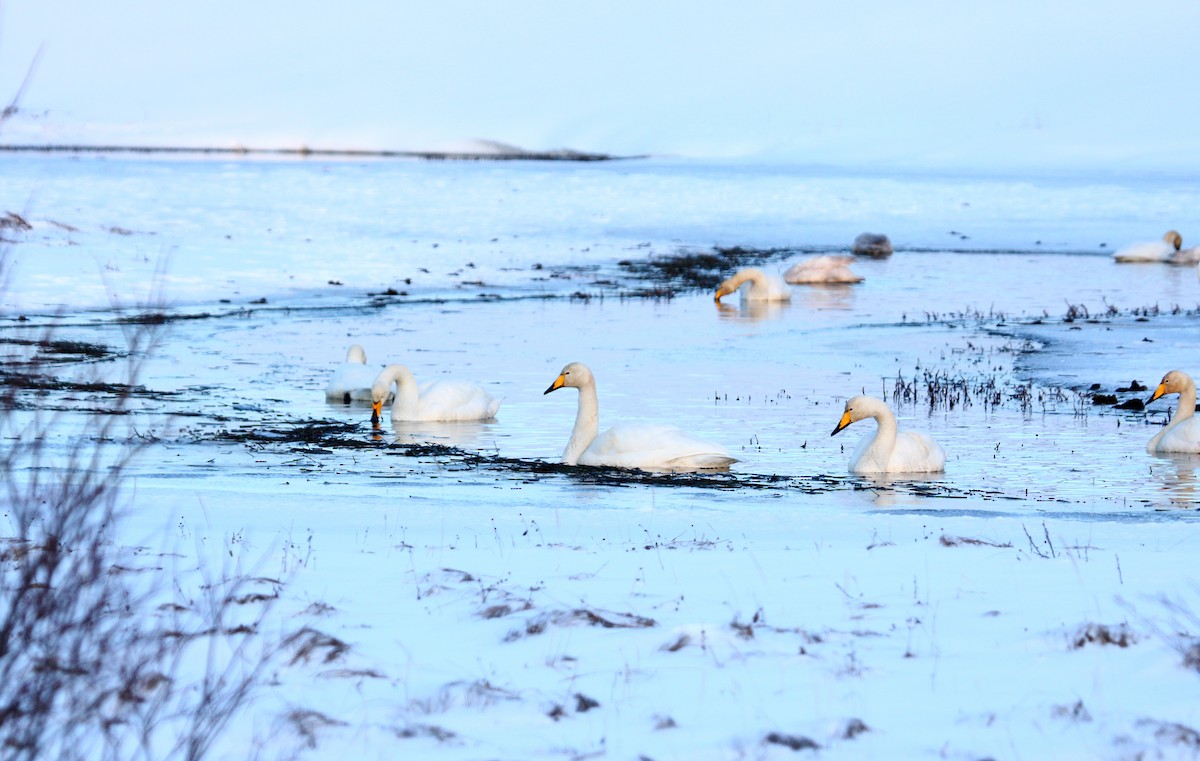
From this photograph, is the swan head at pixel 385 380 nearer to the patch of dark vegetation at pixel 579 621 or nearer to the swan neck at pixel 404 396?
the swan neck at pixel 404 396

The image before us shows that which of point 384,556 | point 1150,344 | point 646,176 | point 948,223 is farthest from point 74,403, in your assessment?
point 646,176

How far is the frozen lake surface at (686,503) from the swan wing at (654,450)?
187 mm

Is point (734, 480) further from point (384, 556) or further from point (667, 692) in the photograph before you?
point (667, 692)

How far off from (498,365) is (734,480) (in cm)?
641

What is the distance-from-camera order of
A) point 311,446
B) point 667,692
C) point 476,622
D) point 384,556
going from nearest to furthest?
point 667,692
point 476,622
point 384,556
point 311,446

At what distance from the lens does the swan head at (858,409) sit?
1069cm

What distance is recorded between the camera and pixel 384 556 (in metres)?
6.90

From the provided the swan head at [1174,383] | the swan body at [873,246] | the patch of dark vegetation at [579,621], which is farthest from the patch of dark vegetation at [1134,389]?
the swan body at [873,246]

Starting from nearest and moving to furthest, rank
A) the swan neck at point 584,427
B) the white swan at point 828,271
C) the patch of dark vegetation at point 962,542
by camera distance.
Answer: the patch of dark vegetation at point 962,542, the swan neck at point 584,427, the white swan at point 828,271

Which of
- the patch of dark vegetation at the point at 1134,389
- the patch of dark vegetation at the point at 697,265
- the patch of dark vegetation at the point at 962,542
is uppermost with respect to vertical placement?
the patch of dark vegetation at the point at 962,542

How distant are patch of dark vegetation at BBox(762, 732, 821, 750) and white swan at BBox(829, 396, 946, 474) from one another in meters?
5.90

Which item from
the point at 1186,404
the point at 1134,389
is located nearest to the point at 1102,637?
the point at 1186,404

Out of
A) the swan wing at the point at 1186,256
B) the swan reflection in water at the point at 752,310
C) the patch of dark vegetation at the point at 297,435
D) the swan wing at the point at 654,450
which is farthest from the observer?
the swan wing at the point at 1186,256

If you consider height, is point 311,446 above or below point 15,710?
below
